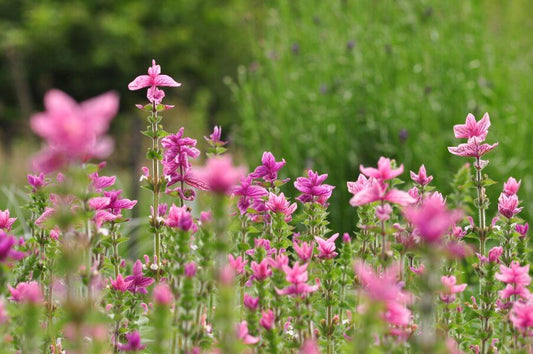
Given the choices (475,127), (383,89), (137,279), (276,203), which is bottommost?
(137,279)

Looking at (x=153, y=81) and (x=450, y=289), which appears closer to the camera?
(x=450, y=289)

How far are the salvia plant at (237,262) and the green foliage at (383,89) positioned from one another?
3964mm

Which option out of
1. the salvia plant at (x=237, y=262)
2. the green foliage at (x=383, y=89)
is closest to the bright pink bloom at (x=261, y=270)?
the salvia plant at (x=237, y=262)

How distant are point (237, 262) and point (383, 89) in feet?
16.3

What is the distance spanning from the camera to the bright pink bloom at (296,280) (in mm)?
1426

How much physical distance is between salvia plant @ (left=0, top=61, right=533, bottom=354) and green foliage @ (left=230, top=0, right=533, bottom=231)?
13.0 ft

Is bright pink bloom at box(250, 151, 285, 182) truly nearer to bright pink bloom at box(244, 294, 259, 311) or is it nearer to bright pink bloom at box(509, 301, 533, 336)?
bright pink bloom at box(244, 294, 259, 311)

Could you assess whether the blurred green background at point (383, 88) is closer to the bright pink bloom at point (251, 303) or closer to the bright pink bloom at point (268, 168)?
the bright pink bloom at point (268, 168)

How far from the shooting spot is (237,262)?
5.65 feet

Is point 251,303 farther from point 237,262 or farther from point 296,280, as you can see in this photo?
point 237,262

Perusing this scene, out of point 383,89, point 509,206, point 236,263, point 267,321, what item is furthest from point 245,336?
point 383,89

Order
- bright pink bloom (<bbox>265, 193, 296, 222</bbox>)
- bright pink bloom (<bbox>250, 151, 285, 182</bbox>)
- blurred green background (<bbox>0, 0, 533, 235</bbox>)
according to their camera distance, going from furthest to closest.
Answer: blurred green background (<bbox>0, 0, 533, 235</bbox>) → bright pink bloom (<bbox>250, 151, 285, 182</bbox>) → bright pink bloom (<bbox>265, 193, 296, 222</bbox>)

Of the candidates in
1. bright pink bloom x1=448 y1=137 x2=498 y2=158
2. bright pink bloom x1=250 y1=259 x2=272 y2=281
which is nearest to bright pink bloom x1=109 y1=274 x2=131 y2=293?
bright pink bloom x1=250 y1=259 x2=272 y2=281

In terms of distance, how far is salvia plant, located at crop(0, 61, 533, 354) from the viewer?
100 centimetres
